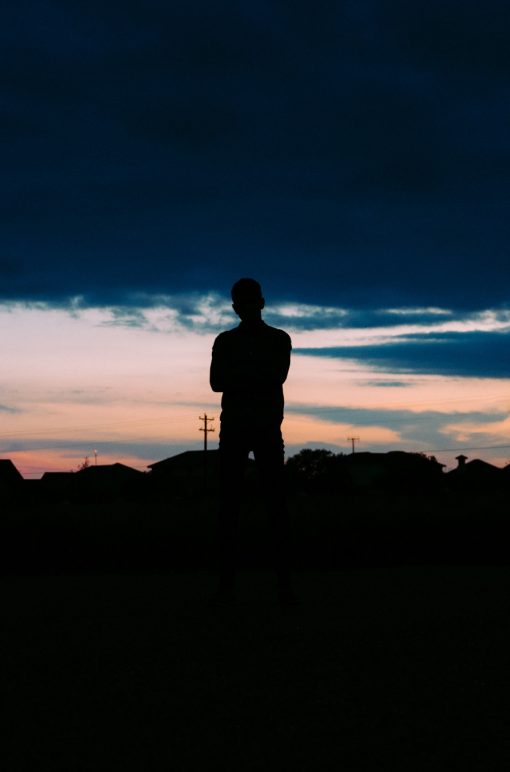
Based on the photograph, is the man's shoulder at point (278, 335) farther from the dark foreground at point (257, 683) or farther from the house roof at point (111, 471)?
the house roof at point (111, 471)

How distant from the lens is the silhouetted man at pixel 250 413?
660 centimetres

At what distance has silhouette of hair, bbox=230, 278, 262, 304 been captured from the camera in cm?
678

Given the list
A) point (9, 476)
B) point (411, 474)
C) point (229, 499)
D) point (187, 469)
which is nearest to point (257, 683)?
point (229, 499)

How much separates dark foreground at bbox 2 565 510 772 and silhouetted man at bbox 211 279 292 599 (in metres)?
0.43

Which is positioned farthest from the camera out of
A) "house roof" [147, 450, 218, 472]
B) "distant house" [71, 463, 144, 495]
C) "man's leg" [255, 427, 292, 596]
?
"house roof" [147, 450, 218, 472]

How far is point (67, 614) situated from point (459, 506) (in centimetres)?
1083

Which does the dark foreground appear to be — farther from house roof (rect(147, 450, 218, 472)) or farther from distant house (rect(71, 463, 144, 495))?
house roof (rect(147, 450, 218, 472))

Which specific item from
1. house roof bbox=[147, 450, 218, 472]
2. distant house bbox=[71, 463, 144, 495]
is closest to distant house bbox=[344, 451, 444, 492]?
distant house bbox=[71, 463, 144, 495]

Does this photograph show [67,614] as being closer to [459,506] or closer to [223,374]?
[223,374]

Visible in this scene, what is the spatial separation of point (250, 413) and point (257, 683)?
2921mm

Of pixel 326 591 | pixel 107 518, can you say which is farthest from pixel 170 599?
pixel 107 518

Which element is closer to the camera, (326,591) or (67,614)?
(67,614)

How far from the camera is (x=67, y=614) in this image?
619 cm

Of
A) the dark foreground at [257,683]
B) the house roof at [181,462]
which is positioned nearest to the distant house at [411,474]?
the house roof at [181,462]
